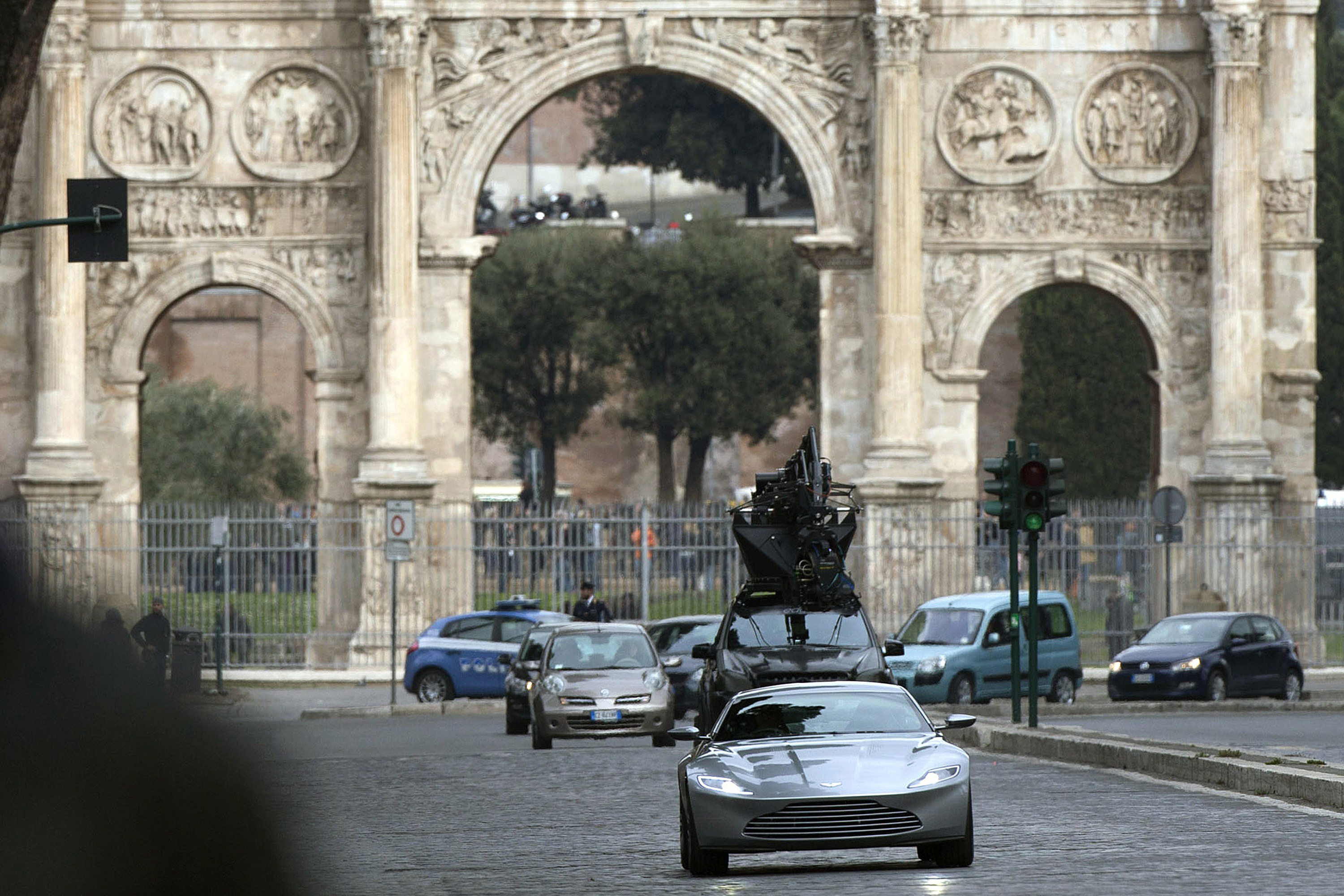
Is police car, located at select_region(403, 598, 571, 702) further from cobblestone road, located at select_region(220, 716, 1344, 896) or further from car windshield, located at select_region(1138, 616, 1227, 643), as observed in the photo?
cobblestone road, located at select_region(220, 716, 1344, 896)

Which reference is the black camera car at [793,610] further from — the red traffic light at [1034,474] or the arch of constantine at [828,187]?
the arch of constantine at [828,187]

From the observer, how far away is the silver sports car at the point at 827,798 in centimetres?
1036

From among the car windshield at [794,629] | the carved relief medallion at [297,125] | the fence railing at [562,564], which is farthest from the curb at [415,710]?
the carved relief medallion at [297,125]

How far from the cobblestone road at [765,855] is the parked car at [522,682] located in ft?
14.2

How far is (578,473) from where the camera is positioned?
78000 millimetres

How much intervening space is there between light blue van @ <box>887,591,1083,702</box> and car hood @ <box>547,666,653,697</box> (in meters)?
4.42

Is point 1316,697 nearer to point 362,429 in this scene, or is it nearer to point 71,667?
point 362,429

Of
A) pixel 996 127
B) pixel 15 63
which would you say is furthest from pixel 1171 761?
pixel 996 127

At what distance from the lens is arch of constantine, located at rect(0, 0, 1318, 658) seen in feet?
105

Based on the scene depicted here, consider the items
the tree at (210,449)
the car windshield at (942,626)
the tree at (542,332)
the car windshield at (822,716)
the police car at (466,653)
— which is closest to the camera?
the car windshield at (822,716)

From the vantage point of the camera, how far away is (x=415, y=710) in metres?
27.4

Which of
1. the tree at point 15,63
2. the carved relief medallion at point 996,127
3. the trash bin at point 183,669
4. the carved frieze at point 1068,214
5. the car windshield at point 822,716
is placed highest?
the carved relief medallion at point 996,127

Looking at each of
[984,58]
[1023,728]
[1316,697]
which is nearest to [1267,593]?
[1316,697]

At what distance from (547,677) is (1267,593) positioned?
14.0 metres
